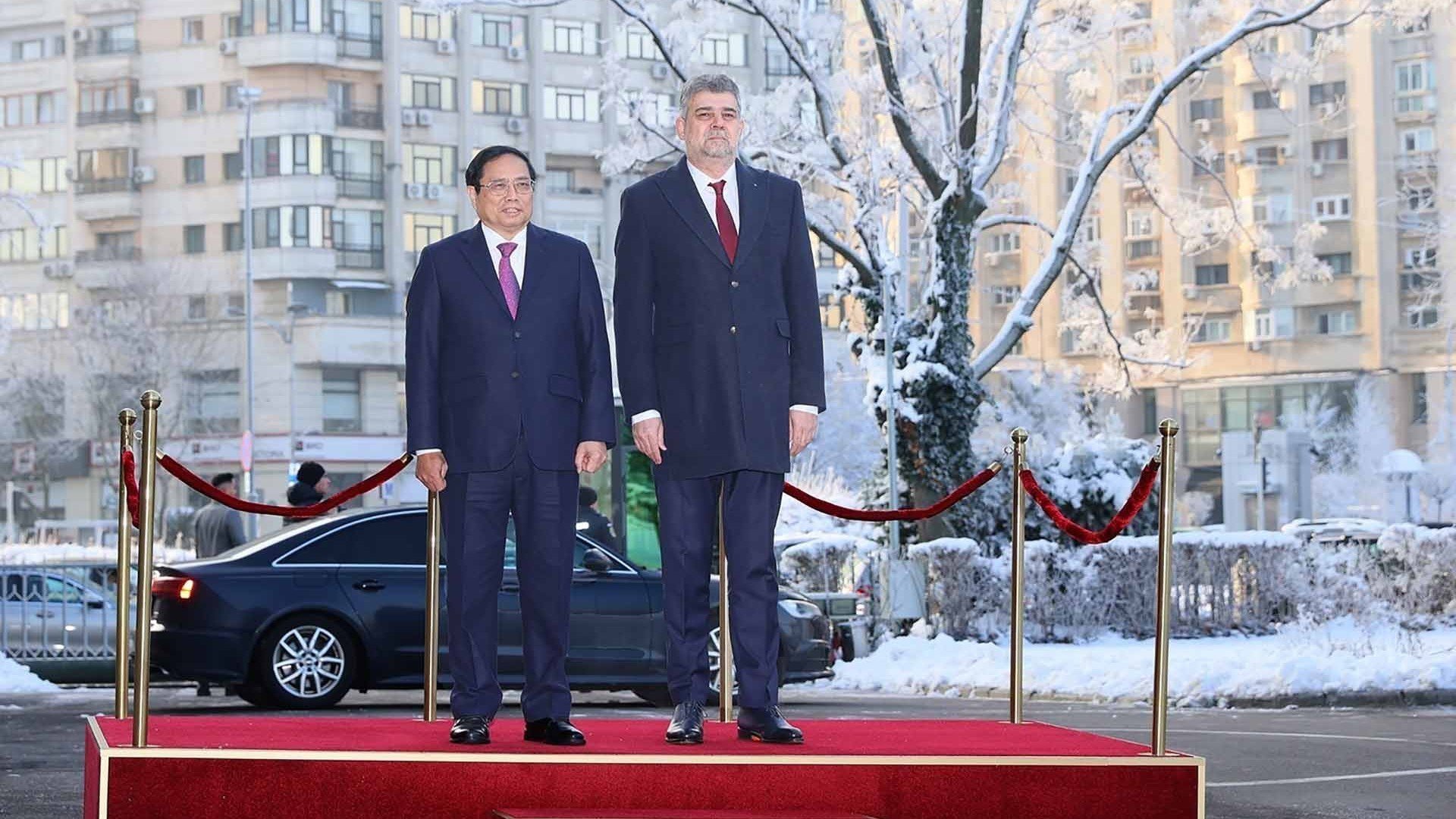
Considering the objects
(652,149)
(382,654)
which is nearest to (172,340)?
(652,149)

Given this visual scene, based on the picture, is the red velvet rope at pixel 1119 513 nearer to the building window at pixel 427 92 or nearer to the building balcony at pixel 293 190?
the building balcony at pixel 293 190

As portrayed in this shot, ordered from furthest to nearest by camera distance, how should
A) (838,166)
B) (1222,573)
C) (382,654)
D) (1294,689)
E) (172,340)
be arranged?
(172,340) → (838,166) → (1222,573) → (1294,689) → (382,654)

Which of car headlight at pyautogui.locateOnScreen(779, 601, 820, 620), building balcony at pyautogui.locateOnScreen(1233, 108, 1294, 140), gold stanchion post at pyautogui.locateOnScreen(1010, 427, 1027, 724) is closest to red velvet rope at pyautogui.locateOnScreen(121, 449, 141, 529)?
gold stanchion post at pyautogui.locateOnScreen(1010, 427, 1027, 724)

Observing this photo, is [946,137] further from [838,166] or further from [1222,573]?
[1222,573]

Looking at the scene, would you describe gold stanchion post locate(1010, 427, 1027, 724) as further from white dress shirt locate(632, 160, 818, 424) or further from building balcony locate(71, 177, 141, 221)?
building balcony locate(71, 177, 141, 221)

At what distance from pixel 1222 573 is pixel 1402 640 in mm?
3693

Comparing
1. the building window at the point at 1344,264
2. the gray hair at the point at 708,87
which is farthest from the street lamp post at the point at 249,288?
the gray hair at the point at 708,87

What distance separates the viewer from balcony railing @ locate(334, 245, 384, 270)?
81312mm

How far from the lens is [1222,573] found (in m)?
23.2

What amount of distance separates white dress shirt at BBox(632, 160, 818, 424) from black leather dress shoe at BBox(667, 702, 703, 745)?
38.0 inches

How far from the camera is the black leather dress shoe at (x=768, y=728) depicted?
7.29 meters

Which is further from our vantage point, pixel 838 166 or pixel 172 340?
pixel 172 340

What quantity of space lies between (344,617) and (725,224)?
8.60 m

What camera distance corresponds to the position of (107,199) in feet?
270
